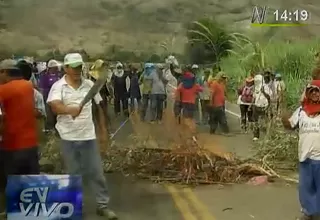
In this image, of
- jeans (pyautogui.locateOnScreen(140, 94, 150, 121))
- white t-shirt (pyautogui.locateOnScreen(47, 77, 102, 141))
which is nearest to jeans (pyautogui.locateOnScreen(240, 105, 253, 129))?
jeans (pyautogui.locateOnScreen(140, 94, 150, 121))

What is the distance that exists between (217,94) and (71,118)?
3.99 m

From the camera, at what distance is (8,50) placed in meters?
8.60

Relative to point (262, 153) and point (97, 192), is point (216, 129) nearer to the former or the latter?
point (262, 153)

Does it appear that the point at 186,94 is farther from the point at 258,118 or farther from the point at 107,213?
the point at 107,213

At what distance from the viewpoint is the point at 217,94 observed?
32.7 feet

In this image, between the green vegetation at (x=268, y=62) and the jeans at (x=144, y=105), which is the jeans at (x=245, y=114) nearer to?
the green vegetation at (x=268, y=62)

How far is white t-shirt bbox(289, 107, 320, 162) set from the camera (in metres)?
6.15

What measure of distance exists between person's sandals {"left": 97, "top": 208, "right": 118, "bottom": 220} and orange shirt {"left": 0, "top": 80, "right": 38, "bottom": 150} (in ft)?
3.71

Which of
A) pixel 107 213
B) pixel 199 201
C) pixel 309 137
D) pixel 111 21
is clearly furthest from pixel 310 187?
pixel 111 21

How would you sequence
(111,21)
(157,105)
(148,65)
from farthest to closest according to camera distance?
(157,105) → (148,65) → (111,21)

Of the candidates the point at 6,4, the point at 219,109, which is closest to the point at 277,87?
the point at 219,109

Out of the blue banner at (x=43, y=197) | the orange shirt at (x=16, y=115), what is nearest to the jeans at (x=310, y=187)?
the blue banner at (x=43, y=197)

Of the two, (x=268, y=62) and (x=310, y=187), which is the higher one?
(x=268, y=62)

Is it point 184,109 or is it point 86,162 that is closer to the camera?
point 86,162
